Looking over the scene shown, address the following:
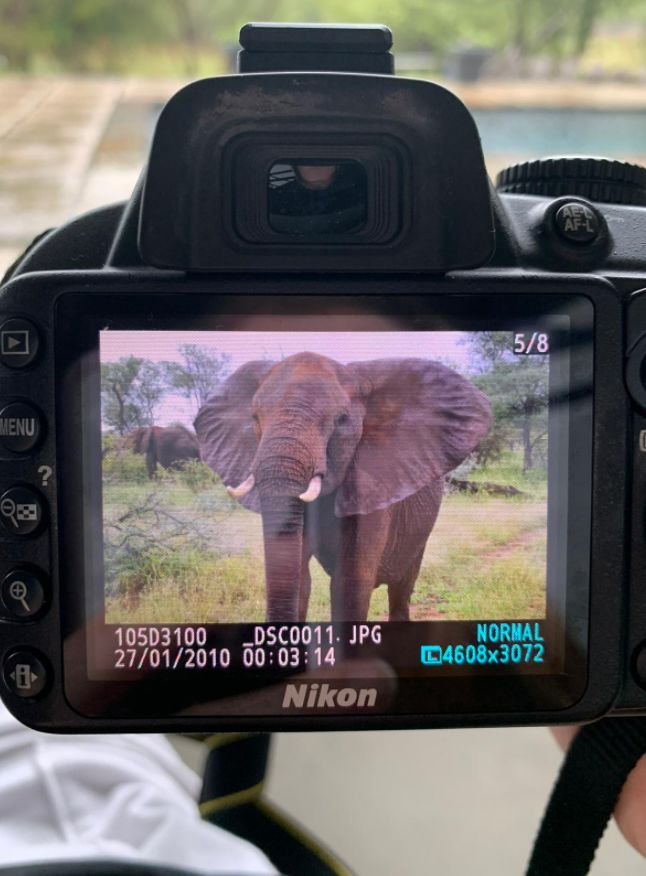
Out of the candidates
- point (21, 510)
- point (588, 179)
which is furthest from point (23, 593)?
point (588, 179)

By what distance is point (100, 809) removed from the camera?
947 mm

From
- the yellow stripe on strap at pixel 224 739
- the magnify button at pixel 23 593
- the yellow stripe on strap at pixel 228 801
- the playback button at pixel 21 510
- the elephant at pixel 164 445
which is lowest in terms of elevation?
Result: the yellow stripe on strap at pixel 228 801

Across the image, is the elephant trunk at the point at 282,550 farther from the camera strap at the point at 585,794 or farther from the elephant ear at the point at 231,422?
the camera strap at the point at 585,794

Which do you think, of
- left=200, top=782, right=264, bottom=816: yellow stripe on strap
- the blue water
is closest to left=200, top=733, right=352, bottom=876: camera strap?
left=200, top=782, right=264, bottom=816: yellow stripe on strap

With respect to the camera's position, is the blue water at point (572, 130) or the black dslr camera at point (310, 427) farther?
the blue water at point (572, 130)

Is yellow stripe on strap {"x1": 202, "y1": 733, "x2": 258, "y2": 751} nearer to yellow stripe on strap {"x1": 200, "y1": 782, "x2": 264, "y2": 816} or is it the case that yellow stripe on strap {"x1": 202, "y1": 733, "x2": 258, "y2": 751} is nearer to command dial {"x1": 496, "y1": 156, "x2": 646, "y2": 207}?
yellow stripe on strap {"x1": 200, "y1": 782, "x2": 264, "y2": 816}

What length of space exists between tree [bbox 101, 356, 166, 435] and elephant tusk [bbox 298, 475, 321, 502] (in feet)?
0.37

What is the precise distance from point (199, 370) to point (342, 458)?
0.11 m

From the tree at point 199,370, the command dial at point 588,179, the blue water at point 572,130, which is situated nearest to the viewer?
the tree at point 199,370

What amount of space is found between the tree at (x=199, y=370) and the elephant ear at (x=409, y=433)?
104 mm

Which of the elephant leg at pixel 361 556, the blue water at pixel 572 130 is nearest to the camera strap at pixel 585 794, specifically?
the elephant leg at pixel 361 556

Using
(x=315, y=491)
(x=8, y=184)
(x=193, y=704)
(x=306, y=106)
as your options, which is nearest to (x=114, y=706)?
(x=193, y=704)

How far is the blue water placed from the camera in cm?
117

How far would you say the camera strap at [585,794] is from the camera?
2.68 ft
